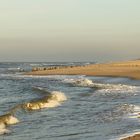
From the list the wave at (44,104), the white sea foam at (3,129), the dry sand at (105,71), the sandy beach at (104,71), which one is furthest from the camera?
the sandy beach at (104,71)

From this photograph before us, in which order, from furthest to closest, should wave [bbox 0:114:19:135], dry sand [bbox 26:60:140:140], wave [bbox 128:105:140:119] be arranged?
dry sand [bbox 26:60:140:140], wave [bbox 128:105:140:119], wave [bbox 0:114:19:135]

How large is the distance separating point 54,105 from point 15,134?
1000 cm

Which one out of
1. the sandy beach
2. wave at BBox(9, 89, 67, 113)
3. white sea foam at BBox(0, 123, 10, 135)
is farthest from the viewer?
the sandy beach

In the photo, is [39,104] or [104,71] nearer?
[39,104]

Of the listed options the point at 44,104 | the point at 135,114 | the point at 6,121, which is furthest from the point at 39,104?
the point at 135,114

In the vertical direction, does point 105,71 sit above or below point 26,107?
above

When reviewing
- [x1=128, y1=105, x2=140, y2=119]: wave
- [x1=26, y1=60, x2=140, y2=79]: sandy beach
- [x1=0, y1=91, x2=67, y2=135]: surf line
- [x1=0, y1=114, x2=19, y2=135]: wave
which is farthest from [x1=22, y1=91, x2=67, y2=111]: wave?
[x1=26, y1=60, x2=140, y2=79]: sandy beach

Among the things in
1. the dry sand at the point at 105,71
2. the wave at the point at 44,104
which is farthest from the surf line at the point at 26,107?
the dry sand at the point at 105,71

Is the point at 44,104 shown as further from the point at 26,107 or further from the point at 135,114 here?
the point at 135,114

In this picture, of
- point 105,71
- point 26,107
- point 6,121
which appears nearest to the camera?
point 6,121

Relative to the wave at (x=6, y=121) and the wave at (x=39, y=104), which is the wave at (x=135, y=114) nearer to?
the wave at (x=6, y=121)

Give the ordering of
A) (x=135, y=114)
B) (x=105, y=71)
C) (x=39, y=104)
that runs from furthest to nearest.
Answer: (x=105, y=71), (x=39, y=104), (x=135, y=114)

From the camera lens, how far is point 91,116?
19906 mm

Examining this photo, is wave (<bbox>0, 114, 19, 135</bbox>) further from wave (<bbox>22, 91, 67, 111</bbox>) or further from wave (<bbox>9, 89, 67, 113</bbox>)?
wave (<bbox>22, 91, 67, 111</bbox>)
